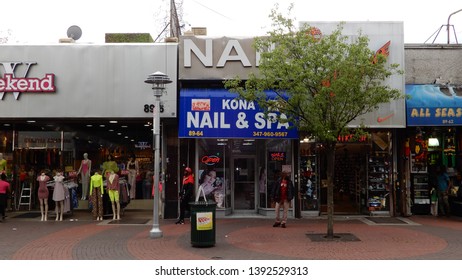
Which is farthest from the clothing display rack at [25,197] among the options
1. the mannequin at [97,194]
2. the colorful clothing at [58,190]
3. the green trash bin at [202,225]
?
the green trash bin at [202,225]

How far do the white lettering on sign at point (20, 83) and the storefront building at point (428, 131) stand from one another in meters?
12.0

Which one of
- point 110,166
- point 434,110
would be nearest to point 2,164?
point 110,166

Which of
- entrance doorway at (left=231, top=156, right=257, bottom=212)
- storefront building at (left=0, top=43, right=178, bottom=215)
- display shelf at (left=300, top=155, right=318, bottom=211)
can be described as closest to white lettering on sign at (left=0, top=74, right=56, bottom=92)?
storefront building at (left=0, top=43, right=178, bottom=215)

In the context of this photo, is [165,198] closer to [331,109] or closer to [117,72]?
[117,72]

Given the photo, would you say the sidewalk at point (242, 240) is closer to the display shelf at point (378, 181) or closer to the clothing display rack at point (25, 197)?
the display shelf at point (378, 181)

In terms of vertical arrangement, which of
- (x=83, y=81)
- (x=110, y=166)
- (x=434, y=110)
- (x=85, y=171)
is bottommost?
(x=85, y=171)

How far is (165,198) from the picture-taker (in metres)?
15.5

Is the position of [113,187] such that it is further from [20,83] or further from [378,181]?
[378,181]

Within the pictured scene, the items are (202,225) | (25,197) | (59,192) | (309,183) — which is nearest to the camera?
(202,225)

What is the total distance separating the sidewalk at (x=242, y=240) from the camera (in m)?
9.84

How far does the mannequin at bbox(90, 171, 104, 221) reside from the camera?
15.1 m

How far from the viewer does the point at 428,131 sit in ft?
54.0

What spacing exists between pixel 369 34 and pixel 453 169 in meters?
6.10

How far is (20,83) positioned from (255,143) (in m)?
8.31
